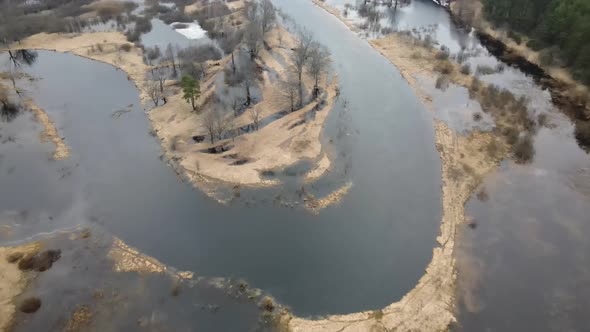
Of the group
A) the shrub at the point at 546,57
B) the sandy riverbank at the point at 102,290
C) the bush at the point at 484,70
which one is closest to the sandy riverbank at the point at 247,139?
the sandy riverbank at the point at 102,290

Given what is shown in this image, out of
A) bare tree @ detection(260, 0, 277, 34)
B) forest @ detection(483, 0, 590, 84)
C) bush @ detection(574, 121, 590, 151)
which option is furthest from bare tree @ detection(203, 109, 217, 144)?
forest @ detection(483, 0, 590, 84)

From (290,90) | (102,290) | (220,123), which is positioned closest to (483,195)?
(290,90)

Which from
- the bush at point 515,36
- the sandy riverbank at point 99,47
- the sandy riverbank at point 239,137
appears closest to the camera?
the sandy riverbank at point 239,137

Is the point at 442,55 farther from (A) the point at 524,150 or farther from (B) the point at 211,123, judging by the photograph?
(B) the point at 211,123

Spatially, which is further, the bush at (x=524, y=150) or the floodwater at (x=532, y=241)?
the bush at (x=524, y=150)

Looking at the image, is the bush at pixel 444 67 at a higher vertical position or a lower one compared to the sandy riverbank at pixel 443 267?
higher

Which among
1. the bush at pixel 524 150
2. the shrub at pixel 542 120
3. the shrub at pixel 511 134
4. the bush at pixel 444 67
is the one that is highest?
the bush at pixel 444 67

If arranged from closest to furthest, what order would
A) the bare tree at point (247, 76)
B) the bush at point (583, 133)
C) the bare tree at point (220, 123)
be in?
the bare tree at point (220, 123) → the bush at point (583, 133) → the bare tree at point (247, 76)

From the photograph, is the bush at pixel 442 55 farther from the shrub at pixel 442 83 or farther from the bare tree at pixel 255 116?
the bare tree at pixel 255 116
